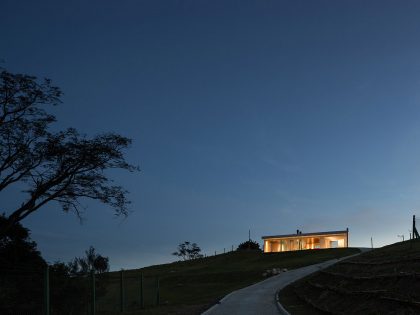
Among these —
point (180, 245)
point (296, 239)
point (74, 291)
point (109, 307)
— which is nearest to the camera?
point (74, 291)

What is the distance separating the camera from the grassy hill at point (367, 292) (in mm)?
16844

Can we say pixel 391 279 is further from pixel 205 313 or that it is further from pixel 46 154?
pixel 46 154

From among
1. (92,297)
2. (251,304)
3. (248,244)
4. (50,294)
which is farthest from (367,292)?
(248,244)

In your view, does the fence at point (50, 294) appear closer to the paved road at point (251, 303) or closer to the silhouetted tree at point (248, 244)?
the paved road at point (251, 303)

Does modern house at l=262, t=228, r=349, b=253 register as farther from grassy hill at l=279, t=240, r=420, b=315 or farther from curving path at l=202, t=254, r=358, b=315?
grassy hill at l=279, t=240, r=420, b=315

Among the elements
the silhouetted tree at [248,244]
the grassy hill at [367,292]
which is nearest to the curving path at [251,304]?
the grassy hill at [367,292]

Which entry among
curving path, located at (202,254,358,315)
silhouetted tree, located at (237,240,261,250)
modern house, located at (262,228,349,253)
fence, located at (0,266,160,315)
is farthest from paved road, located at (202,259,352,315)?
silhouetted tree, located at (237,240,261,250)

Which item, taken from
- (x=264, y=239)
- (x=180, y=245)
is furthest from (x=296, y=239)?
(x=180, y=245)

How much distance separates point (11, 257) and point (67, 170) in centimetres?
638

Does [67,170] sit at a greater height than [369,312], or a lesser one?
greater

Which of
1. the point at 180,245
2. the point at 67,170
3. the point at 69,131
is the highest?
the point at 69,131

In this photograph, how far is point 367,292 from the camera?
19547mm

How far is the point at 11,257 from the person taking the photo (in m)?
28.4

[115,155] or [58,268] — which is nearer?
[58,268]
